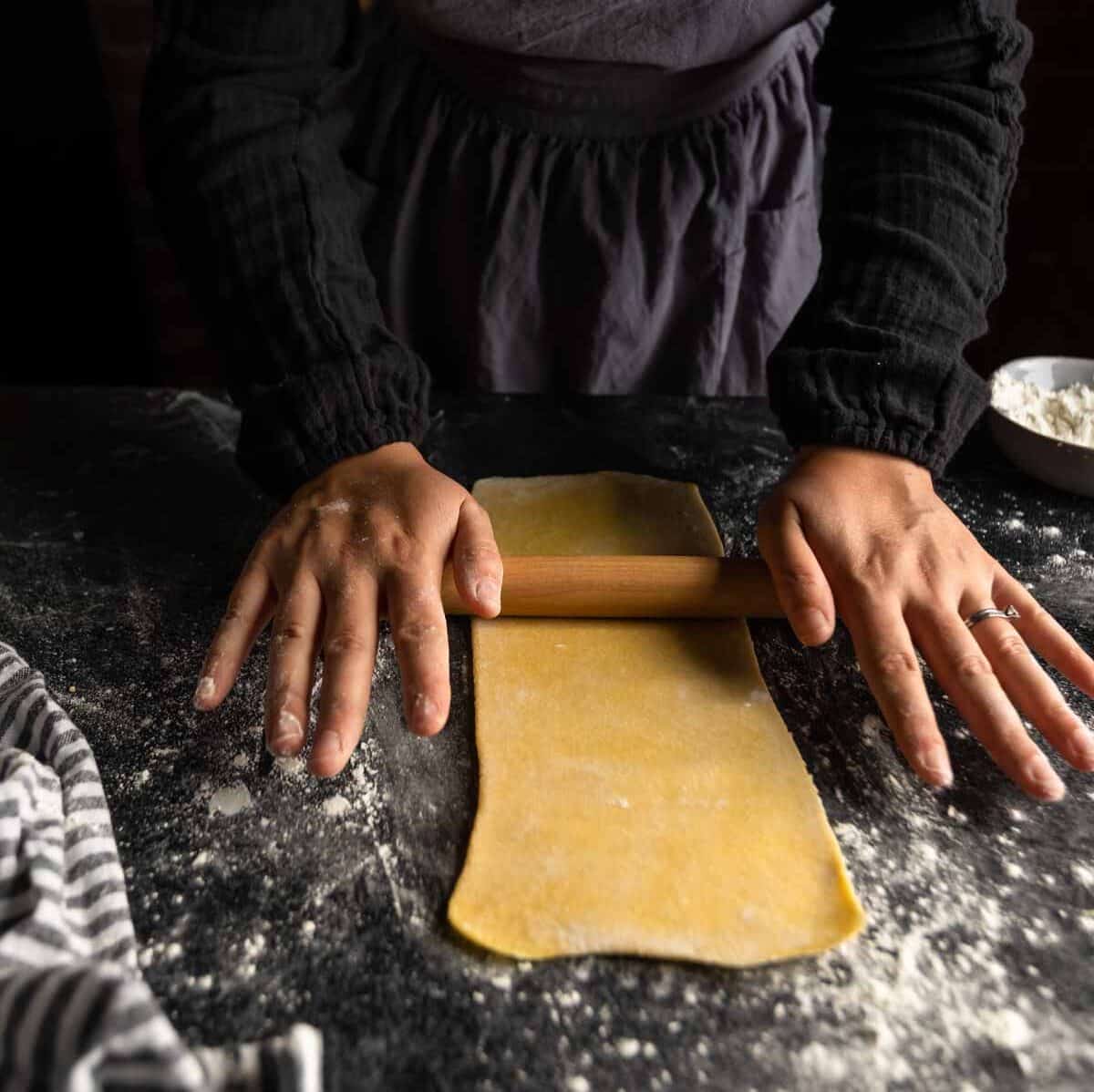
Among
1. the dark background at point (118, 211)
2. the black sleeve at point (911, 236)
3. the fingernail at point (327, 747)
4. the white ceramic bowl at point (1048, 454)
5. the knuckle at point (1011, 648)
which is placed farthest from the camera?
the dark background at point (118, 211)

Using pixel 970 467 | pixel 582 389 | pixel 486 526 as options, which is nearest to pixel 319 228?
pixel 486 526

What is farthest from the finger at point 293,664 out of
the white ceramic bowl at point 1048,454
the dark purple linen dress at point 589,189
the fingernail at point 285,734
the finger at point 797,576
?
the white ceramic bowl at point 1048,454

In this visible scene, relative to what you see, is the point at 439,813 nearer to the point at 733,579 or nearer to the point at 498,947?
the point at 498,947

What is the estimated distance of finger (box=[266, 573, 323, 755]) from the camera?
0.80m

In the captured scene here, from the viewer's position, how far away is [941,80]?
3.60 ft

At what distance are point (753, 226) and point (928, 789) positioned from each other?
35.0 inches

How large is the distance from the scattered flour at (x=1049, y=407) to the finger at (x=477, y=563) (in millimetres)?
746

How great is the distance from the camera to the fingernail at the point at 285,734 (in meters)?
0.79

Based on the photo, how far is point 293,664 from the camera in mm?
850

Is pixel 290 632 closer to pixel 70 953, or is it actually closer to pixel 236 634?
pixel 236 634

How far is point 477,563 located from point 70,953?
0.46 meters

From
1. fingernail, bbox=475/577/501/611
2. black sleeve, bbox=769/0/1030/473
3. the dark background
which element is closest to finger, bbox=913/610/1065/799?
black sleeve, bbox=769/0/1030/473

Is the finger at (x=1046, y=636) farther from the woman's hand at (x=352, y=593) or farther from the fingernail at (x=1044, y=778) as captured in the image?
the woman's hand at (x=352, y=593)

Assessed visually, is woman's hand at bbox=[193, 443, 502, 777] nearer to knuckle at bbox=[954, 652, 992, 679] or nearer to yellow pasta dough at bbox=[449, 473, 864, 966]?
yellow pasta dough at bbox=[449, 473, 864, 966]
